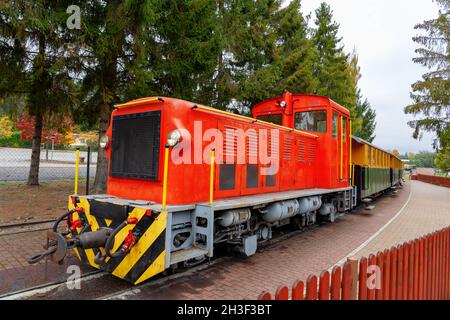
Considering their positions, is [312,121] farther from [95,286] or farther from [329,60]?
[329,60]

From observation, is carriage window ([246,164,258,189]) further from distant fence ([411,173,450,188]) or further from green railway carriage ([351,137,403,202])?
distant fence ([411,173,450,188])

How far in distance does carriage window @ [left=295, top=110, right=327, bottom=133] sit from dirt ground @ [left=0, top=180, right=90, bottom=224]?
6.91 meters

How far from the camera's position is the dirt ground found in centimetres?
758

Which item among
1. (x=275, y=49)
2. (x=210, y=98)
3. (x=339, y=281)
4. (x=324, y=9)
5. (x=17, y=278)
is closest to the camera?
(x=339, y=281)

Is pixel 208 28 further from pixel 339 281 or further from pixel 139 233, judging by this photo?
pixel 339 281

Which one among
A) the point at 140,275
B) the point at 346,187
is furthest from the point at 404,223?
the point at 140,275

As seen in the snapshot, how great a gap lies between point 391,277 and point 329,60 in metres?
24.8

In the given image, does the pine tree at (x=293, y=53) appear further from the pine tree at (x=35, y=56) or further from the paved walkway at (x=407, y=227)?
the pine tree at (x=35, y=56)

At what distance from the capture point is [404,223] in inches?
395

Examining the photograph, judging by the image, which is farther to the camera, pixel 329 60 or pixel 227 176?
pixel 329 60

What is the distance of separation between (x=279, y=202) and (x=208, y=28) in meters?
6.61

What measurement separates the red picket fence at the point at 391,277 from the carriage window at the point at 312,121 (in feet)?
14.7

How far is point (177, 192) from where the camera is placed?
14.6 feet

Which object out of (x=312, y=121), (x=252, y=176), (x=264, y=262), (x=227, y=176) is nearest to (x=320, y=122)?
(x=312, y=121)
